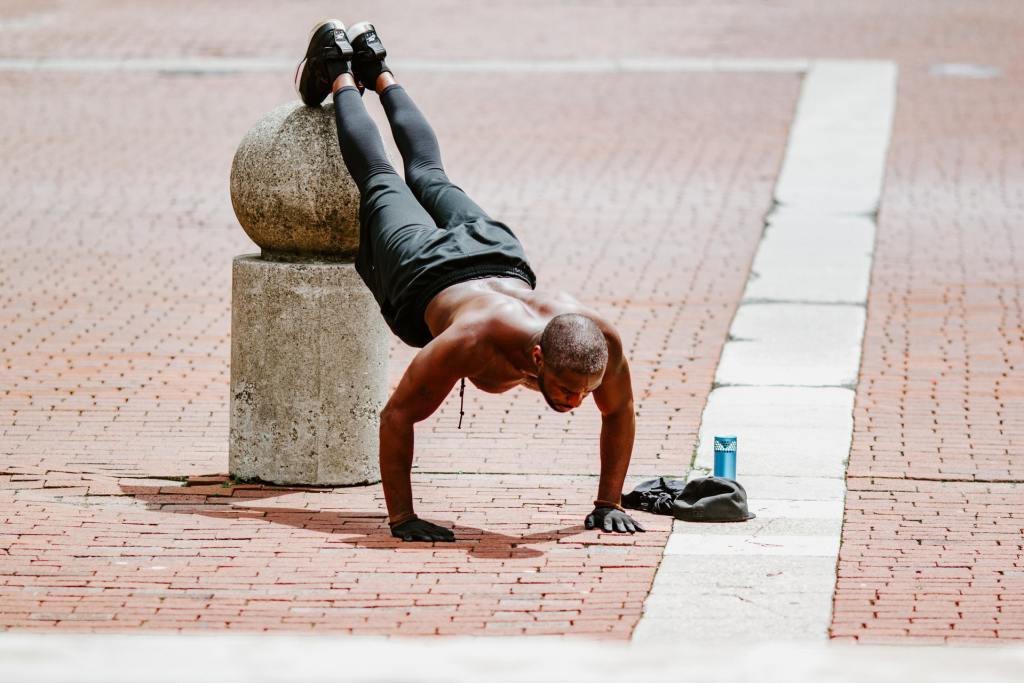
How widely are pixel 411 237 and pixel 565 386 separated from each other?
1302 millimetres

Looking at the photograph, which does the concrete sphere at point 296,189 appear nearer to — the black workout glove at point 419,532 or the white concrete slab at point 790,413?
the black workout glove at point 419,532

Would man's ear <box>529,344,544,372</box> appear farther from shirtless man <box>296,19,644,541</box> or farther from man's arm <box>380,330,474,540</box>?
man's arm <box>380,330,474,540</box>

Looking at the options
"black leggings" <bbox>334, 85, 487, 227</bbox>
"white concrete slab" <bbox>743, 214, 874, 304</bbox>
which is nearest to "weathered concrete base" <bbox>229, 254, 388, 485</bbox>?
"black leggings" <bbox>334, 85, 487, 227</bbox>

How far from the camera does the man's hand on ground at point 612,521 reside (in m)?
6.75

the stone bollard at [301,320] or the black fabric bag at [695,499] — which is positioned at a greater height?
the stone bollard at [301,320]

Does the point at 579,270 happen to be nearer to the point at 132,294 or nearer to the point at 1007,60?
the point at 132,294

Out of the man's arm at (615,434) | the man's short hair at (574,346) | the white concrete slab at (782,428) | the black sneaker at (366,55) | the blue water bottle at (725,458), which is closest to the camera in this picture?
the man's short hair at (574,346)

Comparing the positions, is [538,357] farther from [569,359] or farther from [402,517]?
[402,517]

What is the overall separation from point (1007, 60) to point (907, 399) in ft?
46.9

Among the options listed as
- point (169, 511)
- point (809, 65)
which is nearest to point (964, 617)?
point (169, 511)

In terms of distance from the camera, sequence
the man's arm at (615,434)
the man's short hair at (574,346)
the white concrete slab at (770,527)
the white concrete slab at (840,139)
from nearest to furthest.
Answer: the man's short hair at (574,346), the man's arm at (615,434), the white concrete slab at (770,527), the white concrete slab at (840,139)

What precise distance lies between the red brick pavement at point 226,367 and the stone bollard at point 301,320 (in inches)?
8.9

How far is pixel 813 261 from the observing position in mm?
12453

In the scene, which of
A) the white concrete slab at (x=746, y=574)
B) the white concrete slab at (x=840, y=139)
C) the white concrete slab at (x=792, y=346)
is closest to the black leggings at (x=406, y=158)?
the white concrete slab at (x=746, y=574)
